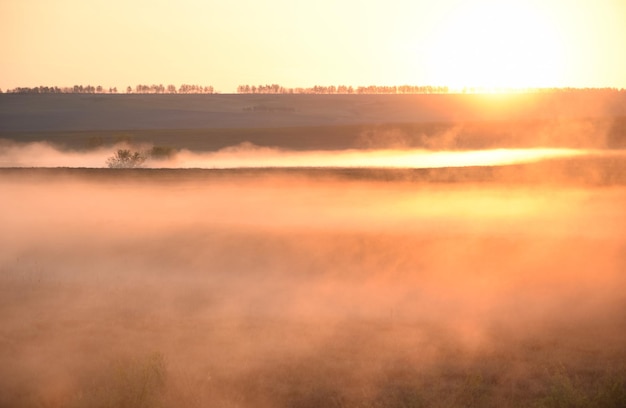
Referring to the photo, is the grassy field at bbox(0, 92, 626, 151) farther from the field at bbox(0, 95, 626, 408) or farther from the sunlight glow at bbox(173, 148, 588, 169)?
the field at bbox(0, 95, 626, 408)

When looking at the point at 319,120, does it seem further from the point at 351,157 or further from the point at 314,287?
the point at 314,287

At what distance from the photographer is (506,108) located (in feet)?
342

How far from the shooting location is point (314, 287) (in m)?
12.7

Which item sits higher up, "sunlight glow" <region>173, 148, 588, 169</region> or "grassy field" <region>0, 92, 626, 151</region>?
"grassy field" <region>0, 92, 626, 151</region>

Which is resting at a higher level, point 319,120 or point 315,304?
point 315,304

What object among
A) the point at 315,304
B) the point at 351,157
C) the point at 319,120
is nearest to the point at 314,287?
the point at 315,304

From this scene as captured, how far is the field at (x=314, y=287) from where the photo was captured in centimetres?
863

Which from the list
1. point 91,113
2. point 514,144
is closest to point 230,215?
point 514,144

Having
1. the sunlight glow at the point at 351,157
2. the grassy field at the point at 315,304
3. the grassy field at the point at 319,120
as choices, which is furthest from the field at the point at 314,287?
the grassy field at the point at 319,120

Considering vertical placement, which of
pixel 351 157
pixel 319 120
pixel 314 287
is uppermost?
pixel 314 287

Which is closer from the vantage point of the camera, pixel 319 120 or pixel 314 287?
pixel 314 287

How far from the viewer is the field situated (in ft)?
28.3

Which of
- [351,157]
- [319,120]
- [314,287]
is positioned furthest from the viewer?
[319,120]

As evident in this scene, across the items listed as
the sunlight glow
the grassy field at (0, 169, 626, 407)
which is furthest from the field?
the sunlight glow
